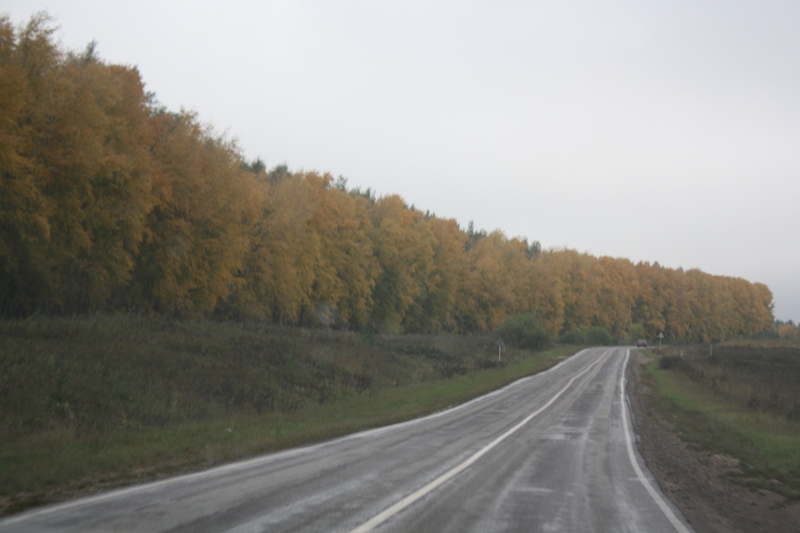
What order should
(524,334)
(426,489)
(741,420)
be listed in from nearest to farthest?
(426,489) → (741,420) → (524,334)

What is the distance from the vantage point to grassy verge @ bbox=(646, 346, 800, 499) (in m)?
12.6

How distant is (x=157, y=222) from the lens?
3575cm

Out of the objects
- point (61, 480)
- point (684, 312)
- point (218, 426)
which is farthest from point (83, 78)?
point (684, 312)

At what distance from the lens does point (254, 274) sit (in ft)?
151

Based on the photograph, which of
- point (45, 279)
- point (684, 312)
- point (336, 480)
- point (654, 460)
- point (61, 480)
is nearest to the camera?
point (61, 480)

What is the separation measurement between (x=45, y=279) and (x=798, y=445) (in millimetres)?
27909

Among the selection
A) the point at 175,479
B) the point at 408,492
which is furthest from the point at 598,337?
the point at 175,479

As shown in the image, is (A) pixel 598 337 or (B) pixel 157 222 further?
(A) pixel 598 337

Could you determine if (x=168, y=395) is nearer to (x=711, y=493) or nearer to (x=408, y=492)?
(x=408, y=492)

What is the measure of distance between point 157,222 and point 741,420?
30529 millimetres

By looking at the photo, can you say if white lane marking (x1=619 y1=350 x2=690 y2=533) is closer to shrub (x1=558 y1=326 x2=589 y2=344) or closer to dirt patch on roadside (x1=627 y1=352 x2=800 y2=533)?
dirt patch on roadside (x1=627 y1=352 x2=800 y2=533)

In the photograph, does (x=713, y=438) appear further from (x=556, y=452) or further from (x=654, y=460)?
(x=556, y=452)

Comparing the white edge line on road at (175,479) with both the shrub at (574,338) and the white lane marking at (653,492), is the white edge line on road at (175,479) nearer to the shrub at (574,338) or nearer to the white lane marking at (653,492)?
the white lane marking at (653,492)

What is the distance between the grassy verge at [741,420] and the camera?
12.6 meters
